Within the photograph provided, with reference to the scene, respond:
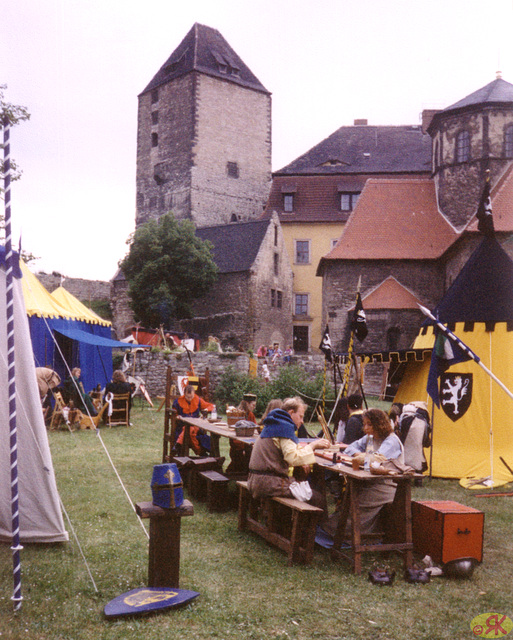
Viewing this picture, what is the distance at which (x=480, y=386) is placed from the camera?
9.62 meters

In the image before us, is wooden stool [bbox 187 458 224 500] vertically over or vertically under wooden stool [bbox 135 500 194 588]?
under

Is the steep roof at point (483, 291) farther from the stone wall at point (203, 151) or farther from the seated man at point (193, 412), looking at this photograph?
the stone wall at point (203, 151)

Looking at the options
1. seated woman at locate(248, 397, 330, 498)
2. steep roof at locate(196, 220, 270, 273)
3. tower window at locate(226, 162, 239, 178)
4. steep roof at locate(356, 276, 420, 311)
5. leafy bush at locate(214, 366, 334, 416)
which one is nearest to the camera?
seated woman at locate(248, 397, 330, 498)

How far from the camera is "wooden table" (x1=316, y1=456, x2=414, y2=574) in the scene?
5.23 meters

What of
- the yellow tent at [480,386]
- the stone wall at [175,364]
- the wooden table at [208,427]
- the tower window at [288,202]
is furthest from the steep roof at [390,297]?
the wooden table at [208,427]

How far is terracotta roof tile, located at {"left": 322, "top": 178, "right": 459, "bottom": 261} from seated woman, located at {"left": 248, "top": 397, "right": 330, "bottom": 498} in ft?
79.2

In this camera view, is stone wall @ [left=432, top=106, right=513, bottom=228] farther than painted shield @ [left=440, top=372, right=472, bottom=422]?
Yes

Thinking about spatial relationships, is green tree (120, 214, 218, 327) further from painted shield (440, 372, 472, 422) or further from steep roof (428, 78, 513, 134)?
painted shield (440, 372, 472, 422)

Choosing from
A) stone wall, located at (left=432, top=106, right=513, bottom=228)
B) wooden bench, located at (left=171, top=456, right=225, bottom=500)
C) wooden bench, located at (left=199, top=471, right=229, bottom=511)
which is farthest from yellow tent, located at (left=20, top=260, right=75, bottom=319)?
stone wall, located at (left=432, top=106, right=513, bottom=228)

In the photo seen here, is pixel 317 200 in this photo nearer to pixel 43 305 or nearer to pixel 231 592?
pixel 43 305

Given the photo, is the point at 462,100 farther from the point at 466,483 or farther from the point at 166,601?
the point at 166,601

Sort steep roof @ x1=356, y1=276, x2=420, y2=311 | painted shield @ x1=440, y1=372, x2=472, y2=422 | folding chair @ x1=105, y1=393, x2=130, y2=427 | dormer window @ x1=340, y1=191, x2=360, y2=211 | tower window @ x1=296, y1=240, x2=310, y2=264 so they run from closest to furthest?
painted shield @ x1=440, y1=372, x2=472, y2=422, folding chair @ x1=105, y1=393, x2=130, y2=427, steep roof @ x1=356, y1=276, x2=420, y2=311, tower window @ x1=296, y1=240, x2=310, y2=264, dormer window @ x1=340, y1=191, x2=360, y2=211

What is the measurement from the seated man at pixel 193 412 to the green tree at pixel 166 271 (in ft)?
80.5

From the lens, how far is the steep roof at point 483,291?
9719 mm
